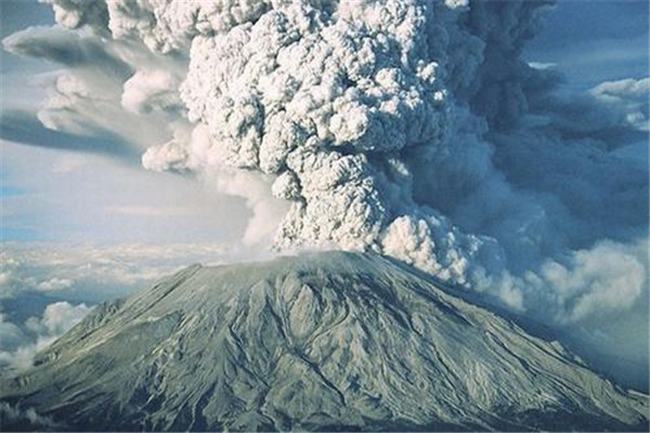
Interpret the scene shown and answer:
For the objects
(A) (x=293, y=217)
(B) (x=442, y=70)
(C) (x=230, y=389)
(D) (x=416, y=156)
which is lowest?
(C) (x=230, y=389)

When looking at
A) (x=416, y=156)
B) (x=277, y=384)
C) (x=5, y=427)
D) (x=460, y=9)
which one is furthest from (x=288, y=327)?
(x=460, y=9)

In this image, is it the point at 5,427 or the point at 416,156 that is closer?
the point at 5,427

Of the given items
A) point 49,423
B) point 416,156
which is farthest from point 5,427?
point 416,156

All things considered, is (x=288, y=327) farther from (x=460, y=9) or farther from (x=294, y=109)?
(x=460, y=9)

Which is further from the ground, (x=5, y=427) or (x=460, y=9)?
(x=460, y=9)

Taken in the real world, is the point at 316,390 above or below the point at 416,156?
below

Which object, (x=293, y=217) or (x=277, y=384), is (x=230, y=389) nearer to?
(x=277, y=384)
